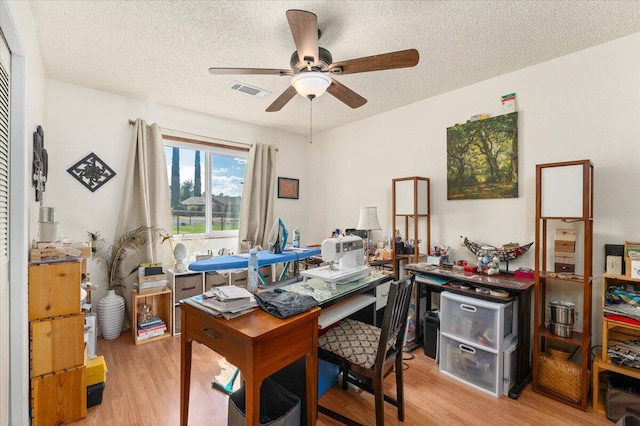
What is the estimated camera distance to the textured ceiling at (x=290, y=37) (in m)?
1.76

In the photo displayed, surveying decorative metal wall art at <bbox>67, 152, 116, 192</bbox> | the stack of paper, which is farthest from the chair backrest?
decorative metal wall art at <bbox>67, 152, 116, 192</bbox>

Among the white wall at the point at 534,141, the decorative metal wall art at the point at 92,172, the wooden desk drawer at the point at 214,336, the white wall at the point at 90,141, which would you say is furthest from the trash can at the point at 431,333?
the decorative metal wall art at the point at 92,172

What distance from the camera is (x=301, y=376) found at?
5.51ft

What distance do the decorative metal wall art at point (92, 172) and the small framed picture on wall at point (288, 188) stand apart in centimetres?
205

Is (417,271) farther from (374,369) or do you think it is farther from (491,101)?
(491,101)

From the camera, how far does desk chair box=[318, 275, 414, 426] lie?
1.55 meters

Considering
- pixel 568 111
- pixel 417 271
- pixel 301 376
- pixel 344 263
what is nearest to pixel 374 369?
pixel 301 376

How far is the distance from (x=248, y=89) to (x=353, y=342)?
2505 mm

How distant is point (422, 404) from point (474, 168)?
2.06 m

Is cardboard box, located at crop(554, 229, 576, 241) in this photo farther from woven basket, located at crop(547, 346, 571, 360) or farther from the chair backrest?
the chair backrest

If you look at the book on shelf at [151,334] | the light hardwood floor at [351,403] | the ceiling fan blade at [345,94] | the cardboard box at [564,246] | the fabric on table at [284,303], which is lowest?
the light hardwood floor at [351,403]

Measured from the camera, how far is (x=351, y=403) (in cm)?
198

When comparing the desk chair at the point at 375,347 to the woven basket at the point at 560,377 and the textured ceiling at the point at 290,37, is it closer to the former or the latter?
the woven basket at the point at 560,377

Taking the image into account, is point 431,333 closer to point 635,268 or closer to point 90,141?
point 635,268
